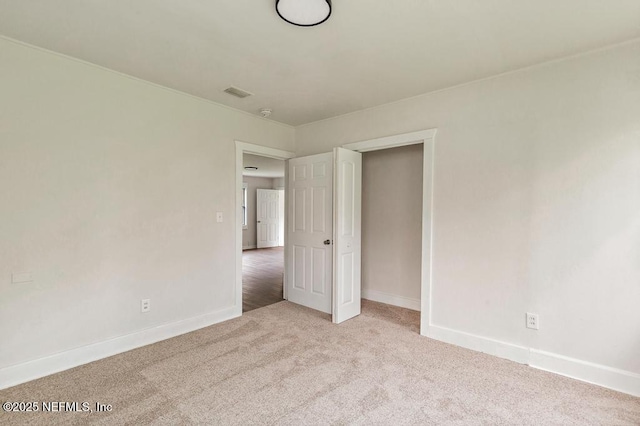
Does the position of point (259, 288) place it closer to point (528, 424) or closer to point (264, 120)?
point (264, 120)

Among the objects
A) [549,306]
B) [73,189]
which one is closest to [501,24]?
[549,306]

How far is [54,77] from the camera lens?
240 centimetres

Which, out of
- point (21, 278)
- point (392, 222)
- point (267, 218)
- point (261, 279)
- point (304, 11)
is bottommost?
point (261, 279)

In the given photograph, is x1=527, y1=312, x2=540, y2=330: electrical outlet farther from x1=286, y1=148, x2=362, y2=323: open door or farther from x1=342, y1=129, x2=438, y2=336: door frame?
x1=286, y1=148, x2=362, y2=323: open door

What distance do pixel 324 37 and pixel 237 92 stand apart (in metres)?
1.34

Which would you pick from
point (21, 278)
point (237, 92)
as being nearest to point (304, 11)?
point (237, 92)

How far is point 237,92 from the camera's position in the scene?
3.13 meters

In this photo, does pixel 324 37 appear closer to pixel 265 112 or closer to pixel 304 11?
pixel 304 11

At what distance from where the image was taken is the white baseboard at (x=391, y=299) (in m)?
3.98

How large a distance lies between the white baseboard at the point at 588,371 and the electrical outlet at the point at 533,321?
20cm

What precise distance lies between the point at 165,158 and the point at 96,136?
23.3 inches

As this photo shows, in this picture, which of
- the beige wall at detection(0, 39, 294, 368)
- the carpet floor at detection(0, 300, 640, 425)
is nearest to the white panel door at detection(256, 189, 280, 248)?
the beige wall at detection(0, 39, 294, 368)

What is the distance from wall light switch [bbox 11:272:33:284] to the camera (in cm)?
223

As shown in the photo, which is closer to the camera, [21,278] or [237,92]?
[21,278]
